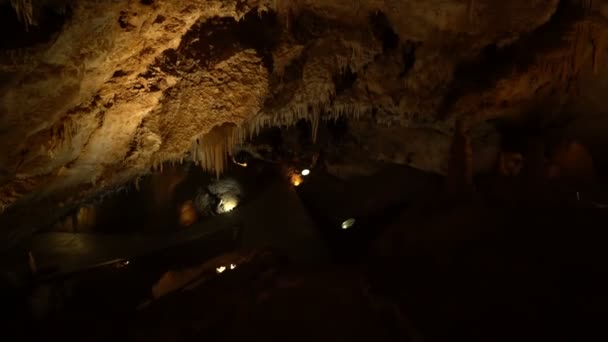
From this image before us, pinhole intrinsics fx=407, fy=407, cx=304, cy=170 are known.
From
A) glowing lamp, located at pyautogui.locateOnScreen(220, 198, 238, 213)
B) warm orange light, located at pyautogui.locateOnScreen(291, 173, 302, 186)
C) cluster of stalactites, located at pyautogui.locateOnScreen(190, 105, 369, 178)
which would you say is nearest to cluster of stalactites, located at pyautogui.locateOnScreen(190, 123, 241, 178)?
cluster of stalactites, located at pyautogui.locateOnScreen(190, 105, 369, 178)

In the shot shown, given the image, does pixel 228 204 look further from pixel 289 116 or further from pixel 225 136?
pixel 225 136

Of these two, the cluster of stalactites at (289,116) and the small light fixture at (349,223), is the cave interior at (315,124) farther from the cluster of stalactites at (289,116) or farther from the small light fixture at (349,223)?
the small light fixture at (349,223)

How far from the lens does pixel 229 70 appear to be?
5.71m

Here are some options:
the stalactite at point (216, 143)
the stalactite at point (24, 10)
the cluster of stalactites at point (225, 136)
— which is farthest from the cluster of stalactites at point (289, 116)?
the stalactite at point (24, 10)

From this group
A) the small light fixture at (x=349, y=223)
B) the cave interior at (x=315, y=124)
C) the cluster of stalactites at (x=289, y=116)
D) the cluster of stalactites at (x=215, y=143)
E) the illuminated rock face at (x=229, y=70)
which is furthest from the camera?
the small light fixture at (x=349, y=223)

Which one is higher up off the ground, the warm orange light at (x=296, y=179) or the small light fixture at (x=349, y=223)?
the warm orange light at (x=296, y=179)

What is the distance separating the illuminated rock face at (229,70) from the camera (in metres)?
3.99

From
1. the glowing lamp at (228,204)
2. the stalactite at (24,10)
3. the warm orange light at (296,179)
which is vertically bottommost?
the glowing lamp at (228,204)

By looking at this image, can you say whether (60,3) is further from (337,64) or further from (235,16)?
(337,64)

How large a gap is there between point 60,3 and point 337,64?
14.7ft

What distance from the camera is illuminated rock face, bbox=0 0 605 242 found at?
3994 mm

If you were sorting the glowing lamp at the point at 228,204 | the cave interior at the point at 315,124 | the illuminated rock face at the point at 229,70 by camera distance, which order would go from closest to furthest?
the illuminated rock face at the point at 229,70, the cave interior at the point at 315,124, the glowing lamp at the point at 228,204

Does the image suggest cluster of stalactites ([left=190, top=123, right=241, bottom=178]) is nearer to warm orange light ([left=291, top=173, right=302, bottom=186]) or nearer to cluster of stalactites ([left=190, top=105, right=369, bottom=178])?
cluster of stalactites ([left=190, top=105, right=369, bottom=178])

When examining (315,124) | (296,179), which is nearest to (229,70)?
(315,124)
